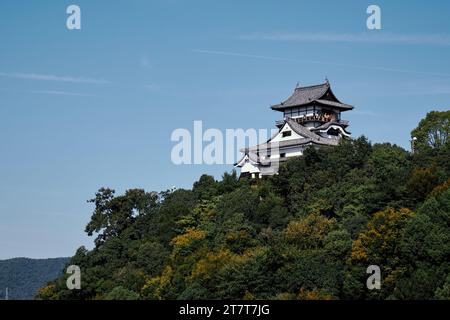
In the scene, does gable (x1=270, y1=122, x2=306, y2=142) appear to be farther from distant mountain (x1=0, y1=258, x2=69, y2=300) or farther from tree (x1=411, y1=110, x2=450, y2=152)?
distant mountain (x1=0, y1=258, x2=69, y2=300)

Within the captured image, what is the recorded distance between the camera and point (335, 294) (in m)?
29.4

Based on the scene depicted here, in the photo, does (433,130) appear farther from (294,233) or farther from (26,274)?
(26,274)

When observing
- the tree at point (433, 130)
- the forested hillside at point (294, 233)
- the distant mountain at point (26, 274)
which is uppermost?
the tree at point (433, 130)

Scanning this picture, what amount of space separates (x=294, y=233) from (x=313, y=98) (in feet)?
61.1

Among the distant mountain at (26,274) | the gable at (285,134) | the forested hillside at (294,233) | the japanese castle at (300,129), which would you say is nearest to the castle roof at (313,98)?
the japanese castle at (300,129)

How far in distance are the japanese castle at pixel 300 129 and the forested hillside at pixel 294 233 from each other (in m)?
2.98

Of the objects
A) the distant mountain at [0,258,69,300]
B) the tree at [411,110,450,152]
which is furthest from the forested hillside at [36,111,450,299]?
the distant mountain at [0,258,69,300]

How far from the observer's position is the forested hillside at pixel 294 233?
2909 centimetres

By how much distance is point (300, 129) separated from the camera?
47.6 m

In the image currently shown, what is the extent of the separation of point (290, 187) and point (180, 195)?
360 inches

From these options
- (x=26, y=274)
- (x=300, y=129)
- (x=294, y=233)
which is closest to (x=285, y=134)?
(x=300, y=129)

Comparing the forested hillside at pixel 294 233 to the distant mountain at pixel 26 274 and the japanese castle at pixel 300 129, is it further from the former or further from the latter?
the distant mountain at pixel 26 274
